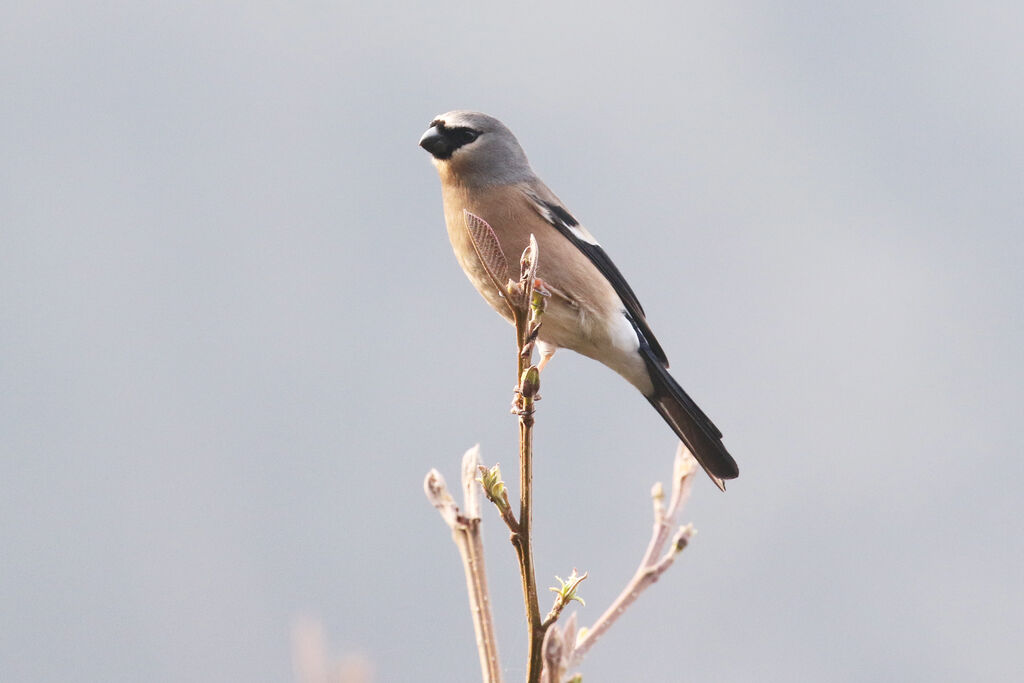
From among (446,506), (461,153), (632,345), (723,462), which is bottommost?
(446,506)

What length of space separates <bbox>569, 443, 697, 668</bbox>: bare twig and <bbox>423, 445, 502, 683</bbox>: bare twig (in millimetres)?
77

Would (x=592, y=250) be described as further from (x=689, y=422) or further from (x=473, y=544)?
(x=473, y=544)

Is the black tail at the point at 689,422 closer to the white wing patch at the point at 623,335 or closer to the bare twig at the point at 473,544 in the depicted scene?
the white wing patch at the point at 623,335

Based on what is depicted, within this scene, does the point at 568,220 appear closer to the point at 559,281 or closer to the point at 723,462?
the point at 559,281

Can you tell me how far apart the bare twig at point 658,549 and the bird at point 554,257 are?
1205mm

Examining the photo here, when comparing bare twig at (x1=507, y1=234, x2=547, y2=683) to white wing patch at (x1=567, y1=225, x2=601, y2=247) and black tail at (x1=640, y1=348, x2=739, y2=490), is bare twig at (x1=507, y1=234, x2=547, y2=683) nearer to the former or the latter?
black tail at (x1=640, y1=348, x2=739, y2=490)

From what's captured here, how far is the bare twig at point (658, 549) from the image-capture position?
37.6 inches

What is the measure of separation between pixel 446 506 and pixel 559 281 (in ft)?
5.14

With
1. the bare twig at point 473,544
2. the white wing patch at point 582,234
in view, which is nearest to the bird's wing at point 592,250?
the white wing patch at point 582,234

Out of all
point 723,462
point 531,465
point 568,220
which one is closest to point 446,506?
point 531,465

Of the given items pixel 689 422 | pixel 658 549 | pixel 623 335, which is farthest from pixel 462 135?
pixel 658 549

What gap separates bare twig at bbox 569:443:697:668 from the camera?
0.95 meters

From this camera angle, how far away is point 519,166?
2.81 m

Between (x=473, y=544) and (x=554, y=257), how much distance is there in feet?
5.39
